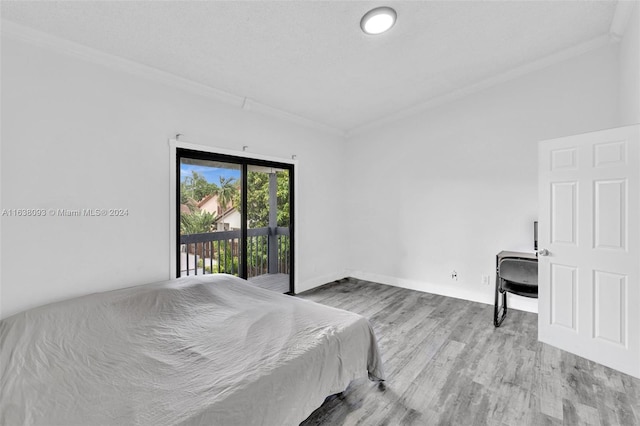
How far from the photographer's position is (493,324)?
3.12m

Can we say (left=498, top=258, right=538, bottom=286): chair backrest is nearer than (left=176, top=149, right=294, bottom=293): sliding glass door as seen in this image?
Yes

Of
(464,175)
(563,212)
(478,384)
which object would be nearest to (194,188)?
(478,384)

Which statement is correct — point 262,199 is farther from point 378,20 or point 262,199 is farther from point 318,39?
point 378,20

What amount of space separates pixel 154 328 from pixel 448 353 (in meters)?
2.41

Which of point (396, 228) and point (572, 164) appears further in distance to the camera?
point (396, 228)

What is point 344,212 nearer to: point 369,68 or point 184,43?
point 369,68

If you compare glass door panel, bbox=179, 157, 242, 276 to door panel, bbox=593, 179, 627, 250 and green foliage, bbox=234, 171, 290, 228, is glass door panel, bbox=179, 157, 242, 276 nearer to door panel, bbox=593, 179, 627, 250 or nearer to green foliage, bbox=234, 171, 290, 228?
green foliage, bbox=234, 171, 290, 228

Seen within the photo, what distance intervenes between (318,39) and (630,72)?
2.79 metres

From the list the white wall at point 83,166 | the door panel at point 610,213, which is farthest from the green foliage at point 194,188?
the door panel at point 610,213

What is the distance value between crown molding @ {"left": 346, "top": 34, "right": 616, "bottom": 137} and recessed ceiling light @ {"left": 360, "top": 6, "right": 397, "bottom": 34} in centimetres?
194

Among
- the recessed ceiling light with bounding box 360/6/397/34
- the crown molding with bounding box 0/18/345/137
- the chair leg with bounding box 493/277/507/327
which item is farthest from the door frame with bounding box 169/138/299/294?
the chair leg with bounding box 493/277/507/327

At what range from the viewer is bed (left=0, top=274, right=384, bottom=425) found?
118 cm

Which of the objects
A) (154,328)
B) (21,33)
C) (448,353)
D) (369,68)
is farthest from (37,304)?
(369,68)

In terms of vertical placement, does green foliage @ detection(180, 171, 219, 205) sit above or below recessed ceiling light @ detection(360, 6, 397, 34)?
below
